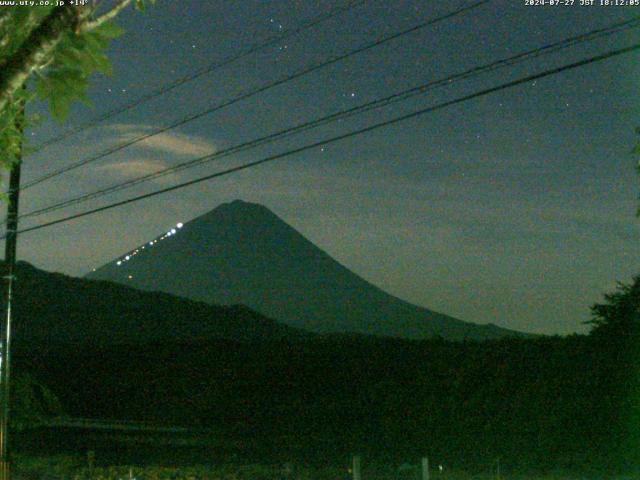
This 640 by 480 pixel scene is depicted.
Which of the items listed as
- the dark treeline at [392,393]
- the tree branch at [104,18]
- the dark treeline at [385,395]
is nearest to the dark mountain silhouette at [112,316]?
the dark treeline at [392,393]

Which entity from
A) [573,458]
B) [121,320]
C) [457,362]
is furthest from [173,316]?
[573,458]

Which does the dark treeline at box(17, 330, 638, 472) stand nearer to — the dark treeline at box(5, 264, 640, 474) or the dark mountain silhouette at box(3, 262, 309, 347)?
the dark treeline at box(5, 264, 640, 474)

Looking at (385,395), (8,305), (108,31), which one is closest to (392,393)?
(385,395)

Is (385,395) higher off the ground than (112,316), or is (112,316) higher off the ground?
(112,316)

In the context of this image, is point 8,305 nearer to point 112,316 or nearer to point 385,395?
point 385,395

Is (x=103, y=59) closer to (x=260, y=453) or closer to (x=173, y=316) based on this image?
(x=260, y=453)

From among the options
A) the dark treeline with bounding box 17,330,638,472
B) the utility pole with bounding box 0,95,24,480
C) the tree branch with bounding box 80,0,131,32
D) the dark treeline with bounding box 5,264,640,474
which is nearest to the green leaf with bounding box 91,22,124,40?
the tree branch with bounding box 80,0,131,32
